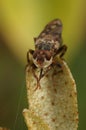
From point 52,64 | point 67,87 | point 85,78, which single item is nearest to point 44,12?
point 85,78

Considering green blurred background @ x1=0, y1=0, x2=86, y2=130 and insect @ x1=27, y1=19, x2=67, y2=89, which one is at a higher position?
insect @ x1=27, y1=19, x2=67, y2=89

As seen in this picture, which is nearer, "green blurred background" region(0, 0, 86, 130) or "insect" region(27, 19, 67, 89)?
"insect" region(27, 19, 67, 89)

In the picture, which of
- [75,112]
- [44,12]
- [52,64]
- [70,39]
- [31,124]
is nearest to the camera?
[31,124]

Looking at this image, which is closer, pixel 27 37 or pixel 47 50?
pixel 47 50

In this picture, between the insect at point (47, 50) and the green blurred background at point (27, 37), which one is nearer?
the insect at point (47, 50)

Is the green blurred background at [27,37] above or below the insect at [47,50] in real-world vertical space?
below

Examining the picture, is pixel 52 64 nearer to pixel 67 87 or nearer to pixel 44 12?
pixel 67 87

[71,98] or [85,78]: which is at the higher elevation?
[71,98]

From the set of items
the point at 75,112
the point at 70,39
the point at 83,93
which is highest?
the point at 75,112
